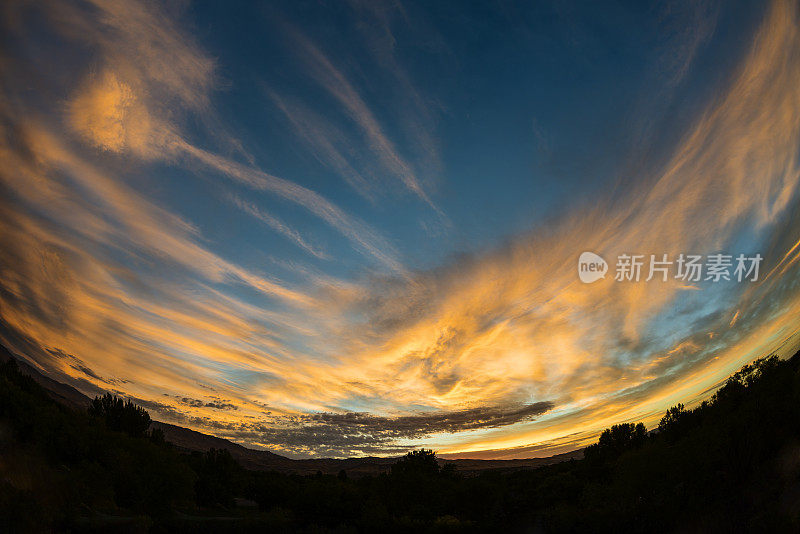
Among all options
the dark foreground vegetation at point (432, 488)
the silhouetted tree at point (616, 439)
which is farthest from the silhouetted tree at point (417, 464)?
the silhouetted tree at point (616, 439)

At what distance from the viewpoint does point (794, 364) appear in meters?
27.4

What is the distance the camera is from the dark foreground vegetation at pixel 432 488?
19109 mm

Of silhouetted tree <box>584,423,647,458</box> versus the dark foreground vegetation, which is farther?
silhouetted tree <box>584,423,647,458</box>

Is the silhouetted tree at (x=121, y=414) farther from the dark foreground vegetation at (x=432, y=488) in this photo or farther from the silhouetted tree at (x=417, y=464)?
the silhouetted tree at (x=417, y=464)

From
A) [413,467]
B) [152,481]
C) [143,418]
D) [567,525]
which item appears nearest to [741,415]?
A: [567,525]

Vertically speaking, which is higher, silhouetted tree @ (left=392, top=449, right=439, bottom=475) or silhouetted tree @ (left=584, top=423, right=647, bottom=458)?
silhouetted tree @ (left=584, top=423, right=647, bottom=458)

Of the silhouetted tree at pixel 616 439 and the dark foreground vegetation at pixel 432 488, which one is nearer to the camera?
the dark foreground vegetation at pixel 432 488

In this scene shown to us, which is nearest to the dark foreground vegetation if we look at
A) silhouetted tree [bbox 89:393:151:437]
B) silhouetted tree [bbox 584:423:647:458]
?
silhouetted tree [bbox 89:393:151:437]

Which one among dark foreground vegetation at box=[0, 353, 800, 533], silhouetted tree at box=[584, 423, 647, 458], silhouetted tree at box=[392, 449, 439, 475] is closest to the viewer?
dark foreground vegetation at box=[0, 353, 800, 533]

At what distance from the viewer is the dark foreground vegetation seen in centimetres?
1911

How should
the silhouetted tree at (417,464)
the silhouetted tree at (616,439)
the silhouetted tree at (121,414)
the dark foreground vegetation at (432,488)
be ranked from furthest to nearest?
the silhouetted tree at (616,439) < the silhouetted tree at (121,414) < the silhouetted tree at (417,464) < the dark foreground vegetation at (432,488)

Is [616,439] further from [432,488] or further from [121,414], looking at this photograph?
[121,414]

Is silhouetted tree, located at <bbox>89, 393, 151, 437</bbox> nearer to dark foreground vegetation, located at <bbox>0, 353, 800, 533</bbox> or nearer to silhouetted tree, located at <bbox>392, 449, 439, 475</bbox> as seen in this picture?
dark foreground vegetation, located at <bbox>0, 353, 800, 533</bbox>

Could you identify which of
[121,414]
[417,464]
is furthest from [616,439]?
[121,414]
